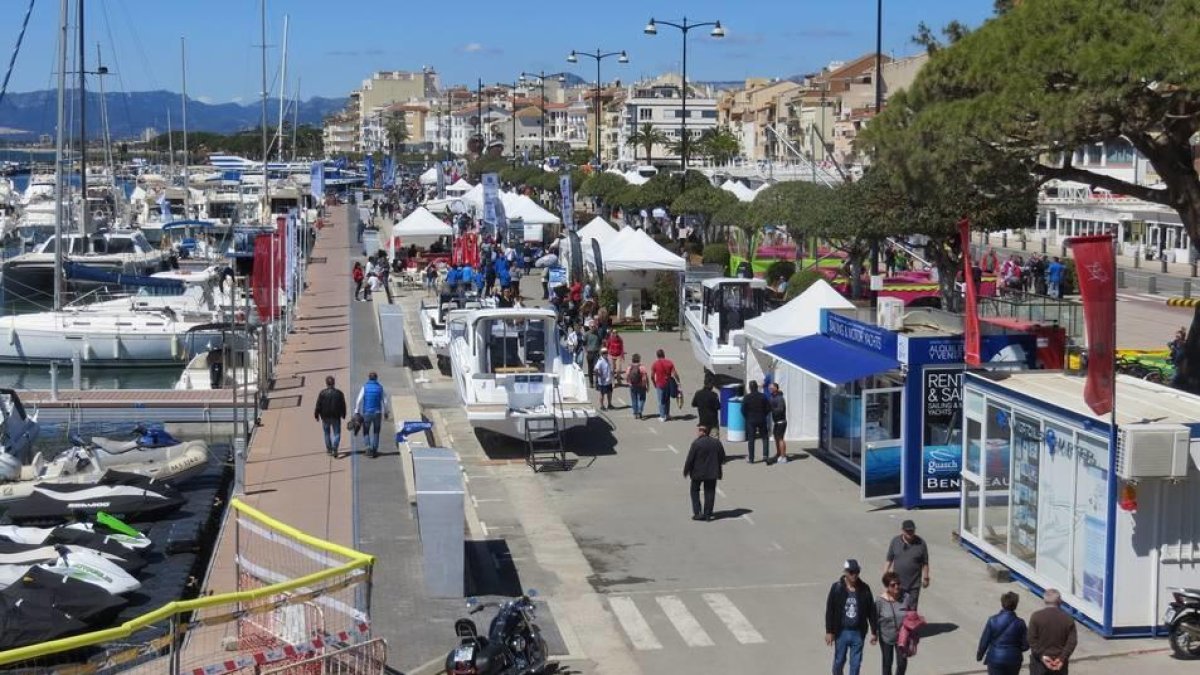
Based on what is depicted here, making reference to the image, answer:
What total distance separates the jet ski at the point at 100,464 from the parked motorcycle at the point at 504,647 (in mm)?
12149

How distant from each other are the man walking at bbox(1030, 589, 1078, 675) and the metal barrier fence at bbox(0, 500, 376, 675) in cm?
541

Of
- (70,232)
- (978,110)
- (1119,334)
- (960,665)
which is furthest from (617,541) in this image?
(70,232)

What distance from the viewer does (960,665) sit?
1375 cm

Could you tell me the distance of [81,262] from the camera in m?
59.2

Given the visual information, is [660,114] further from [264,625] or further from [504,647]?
[264,625]

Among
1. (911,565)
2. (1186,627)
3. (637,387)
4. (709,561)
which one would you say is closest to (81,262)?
(637,387)

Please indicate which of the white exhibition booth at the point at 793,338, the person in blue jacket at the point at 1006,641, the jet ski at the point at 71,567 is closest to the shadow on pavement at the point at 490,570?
the jet ski at the point at 71,567

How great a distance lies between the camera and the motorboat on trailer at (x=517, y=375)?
23172 mm

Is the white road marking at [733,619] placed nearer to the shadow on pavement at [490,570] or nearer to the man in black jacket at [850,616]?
the man in black jacket at [850,616]

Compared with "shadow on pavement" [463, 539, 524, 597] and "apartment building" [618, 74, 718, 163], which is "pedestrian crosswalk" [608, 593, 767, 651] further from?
"apartment building" [618, 74, 718, 163]

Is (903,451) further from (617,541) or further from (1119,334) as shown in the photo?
(1119,334)

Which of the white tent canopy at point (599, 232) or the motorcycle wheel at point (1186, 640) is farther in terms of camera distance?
the white tent canopy at point (599, 232)

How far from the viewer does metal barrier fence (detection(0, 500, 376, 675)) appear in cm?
1057

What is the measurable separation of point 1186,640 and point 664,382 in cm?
1333
